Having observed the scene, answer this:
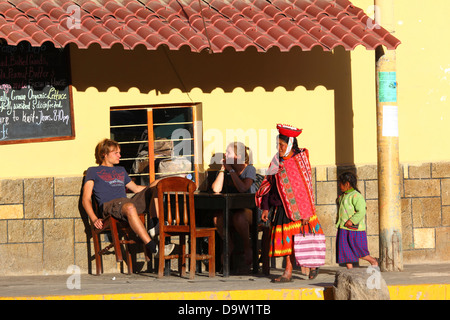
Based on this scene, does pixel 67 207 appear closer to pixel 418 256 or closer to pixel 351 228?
pixel 351 228

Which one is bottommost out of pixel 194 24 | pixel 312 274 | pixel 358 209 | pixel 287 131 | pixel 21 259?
pixel 312 274

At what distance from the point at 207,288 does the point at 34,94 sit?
354cm

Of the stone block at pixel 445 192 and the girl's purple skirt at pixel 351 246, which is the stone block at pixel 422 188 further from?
the girl's purple skirt at pixel 351 246

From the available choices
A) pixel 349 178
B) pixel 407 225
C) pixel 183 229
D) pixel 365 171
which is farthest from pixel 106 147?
pixel 407 225

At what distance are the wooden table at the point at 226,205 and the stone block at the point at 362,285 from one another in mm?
2045

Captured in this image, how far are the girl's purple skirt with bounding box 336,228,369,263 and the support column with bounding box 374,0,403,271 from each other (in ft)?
1.09

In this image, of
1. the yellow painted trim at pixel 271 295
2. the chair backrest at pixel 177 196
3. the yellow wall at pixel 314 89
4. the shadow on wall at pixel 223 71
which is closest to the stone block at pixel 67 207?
the yellow wall at pixel 314 89

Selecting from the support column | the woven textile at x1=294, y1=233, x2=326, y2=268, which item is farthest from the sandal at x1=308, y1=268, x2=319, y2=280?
the support column

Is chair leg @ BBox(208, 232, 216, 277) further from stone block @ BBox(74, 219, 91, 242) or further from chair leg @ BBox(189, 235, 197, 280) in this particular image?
stone block @ BBox(74, 219, 91, 242)

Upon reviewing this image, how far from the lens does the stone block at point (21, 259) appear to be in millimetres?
11484

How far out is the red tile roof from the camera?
1078cm

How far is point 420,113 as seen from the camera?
1198 cm

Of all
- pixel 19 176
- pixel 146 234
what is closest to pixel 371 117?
pixel 146 234

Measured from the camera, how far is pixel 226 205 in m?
10.7
